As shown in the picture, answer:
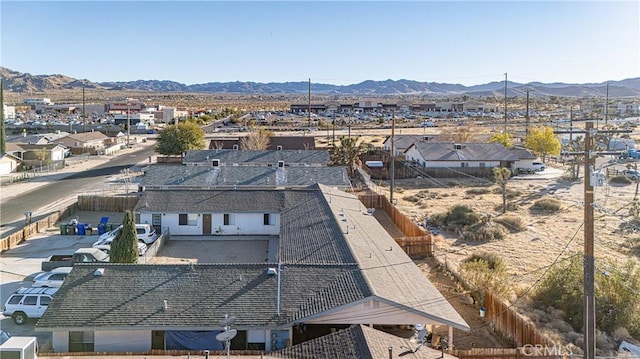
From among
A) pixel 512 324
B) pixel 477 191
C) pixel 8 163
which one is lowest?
pixel 512 324

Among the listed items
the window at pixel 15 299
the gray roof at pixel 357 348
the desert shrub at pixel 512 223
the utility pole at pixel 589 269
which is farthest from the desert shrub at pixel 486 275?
the window at pixel 15 299

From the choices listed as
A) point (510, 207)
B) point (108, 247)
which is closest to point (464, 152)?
point (510, 207)

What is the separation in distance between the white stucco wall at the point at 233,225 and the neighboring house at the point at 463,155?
101 ft

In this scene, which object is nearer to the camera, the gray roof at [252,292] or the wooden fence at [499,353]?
the wooden fence at [499,353]

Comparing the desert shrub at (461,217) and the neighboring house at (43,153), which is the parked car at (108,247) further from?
the neighboring house at (43,153)

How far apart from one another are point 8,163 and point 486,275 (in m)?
55.3

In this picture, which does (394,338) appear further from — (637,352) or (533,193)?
(533,193)

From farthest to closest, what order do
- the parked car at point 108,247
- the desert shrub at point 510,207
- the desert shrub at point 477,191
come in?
the desert shrub at point 477,191, the desert shrub at point 510,207, the parked car at point 108,247

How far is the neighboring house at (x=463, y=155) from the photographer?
60031 mm

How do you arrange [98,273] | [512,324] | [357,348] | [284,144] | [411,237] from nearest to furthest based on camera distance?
[357,348]
[512,324]
[98,273]
[411,237]
[284,144]

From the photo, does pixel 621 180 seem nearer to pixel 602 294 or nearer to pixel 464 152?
pixel 464 152

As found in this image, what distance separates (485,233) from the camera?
33625 millimetres

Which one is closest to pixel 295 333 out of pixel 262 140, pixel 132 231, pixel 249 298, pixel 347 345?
pixel 249 298

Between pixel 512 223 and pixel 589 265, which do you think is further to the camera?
pixel 512 223
